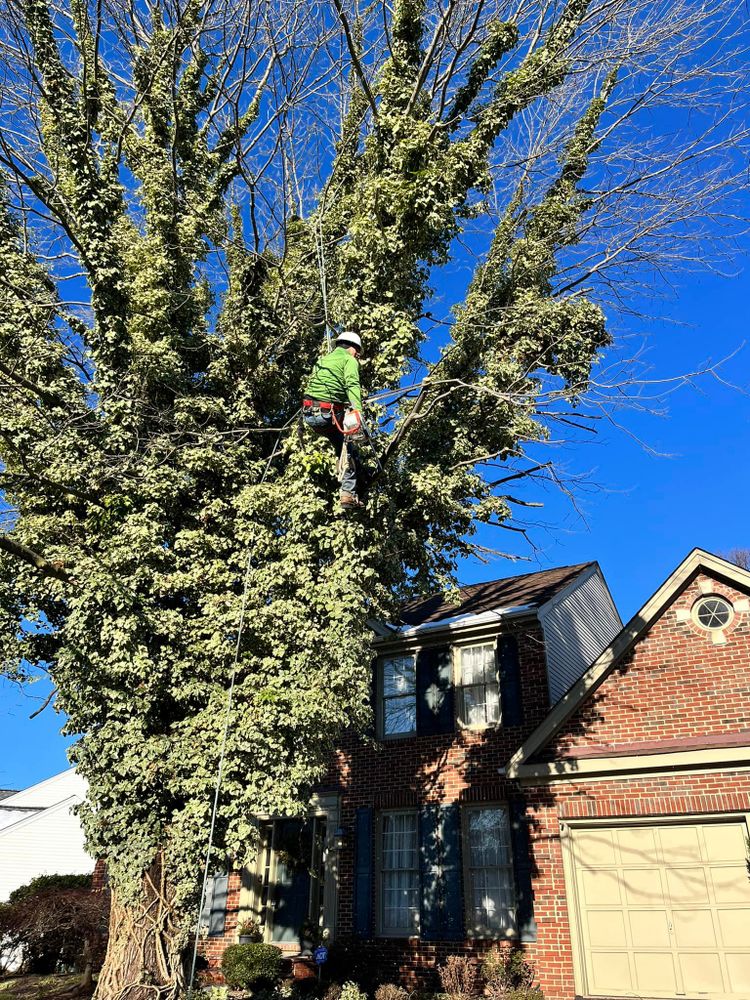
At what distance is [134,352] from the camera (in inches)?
399

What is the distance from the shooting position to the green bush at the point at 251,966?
13047 millimetres

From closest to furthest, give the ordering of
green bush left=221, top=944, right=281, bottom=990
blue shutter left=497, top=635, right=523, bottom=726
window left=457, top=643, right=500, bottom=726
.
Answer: green bush left=221, top=944, right=281, bottom=990 → blue shutter left=497, top=635, right=523, bottom=726 → window left=457, top=643, right=500, bottom=726

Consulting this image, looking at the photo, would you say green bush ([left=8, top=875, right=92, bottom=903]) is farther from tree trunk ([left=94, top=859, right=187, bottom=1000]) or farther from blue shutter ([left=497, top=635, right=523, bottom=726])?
blue shutter ([left=497, top=635, right=523, bottom=726])

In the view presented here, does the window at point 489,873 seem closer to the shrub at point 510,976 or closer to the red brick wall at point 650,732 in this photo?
the shrub at point 510,976

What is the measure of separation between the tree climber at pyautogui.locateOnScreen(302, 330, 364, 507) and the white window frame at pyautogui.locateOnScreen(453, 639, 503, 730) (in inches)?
263

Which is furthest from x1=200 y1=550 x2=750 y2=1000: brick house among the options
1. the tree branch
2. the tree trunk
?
the tree branch

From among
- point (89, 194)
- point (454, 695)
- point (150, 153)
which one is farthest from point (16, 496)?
point (454, 695)

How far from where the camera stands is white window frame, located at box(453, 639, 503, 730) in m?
13.7

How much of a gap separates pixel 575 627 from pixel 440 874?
5.92 meters

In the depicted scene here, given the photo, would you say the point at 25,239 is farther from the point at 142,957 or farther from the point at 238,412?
the point at 142,957

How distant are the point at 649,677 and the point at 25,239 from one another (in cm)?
1160

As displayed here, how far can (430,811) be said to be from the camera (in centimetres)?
1355

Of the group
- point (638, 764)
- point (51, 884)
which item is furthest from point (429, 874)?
point (51, 884)

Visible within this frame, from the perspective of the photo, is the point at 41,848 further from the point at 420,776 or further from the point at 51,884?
the point at 420,776
